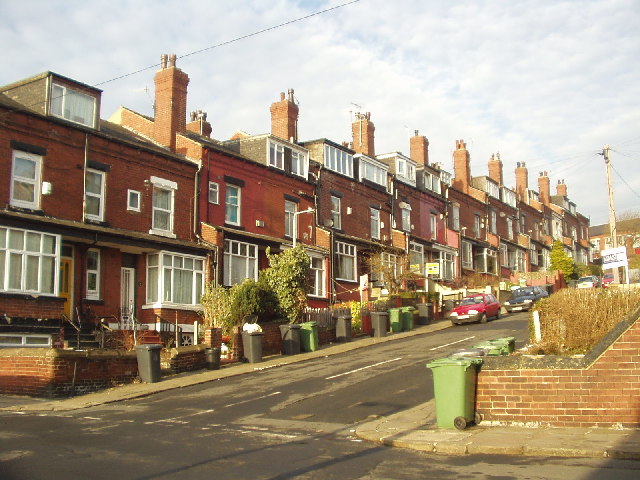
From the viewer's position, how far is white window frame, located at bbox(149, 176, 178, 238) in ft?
90.1

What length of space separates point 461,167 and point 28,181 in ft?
129

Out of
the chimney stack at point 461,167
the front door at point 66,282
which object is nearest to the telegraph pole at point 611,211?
the front door at point 66,282

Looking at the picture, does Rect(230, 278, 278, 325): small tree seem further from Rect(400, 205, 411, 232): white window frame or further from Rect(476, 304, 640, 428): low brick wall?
Rect(400, 205, 411, 232): white window frame

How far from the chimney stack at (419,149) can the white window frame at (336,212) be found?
14312 millimetres

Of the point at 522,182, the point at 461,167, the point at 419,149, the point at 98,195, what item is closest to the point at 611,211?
the point at 98,195

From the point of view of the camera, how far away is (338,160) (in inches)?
1529

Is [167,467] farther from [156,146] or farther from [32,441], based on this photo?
[156,146]

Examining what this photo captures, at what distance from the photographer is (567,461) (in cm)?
906

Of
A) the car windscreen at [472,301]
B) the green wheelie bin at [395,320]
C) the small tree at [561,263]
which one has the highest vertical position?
the small tree at [561,263]

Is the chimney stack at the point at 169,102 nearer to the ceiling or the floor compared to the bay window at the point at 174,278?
nearer to the ceiling

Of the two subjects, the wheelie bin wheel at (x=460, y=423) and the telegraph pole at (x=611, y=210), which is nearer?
the wheelie bin wheel at (x=460, y=423)

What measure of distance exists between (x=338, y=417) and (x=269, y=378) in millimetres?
6083

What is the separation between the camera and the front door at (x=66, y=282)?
78.6ft

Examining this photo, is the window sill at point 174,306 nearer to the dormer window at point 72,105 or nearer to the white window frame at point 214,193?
the white window frame at point 214,193
